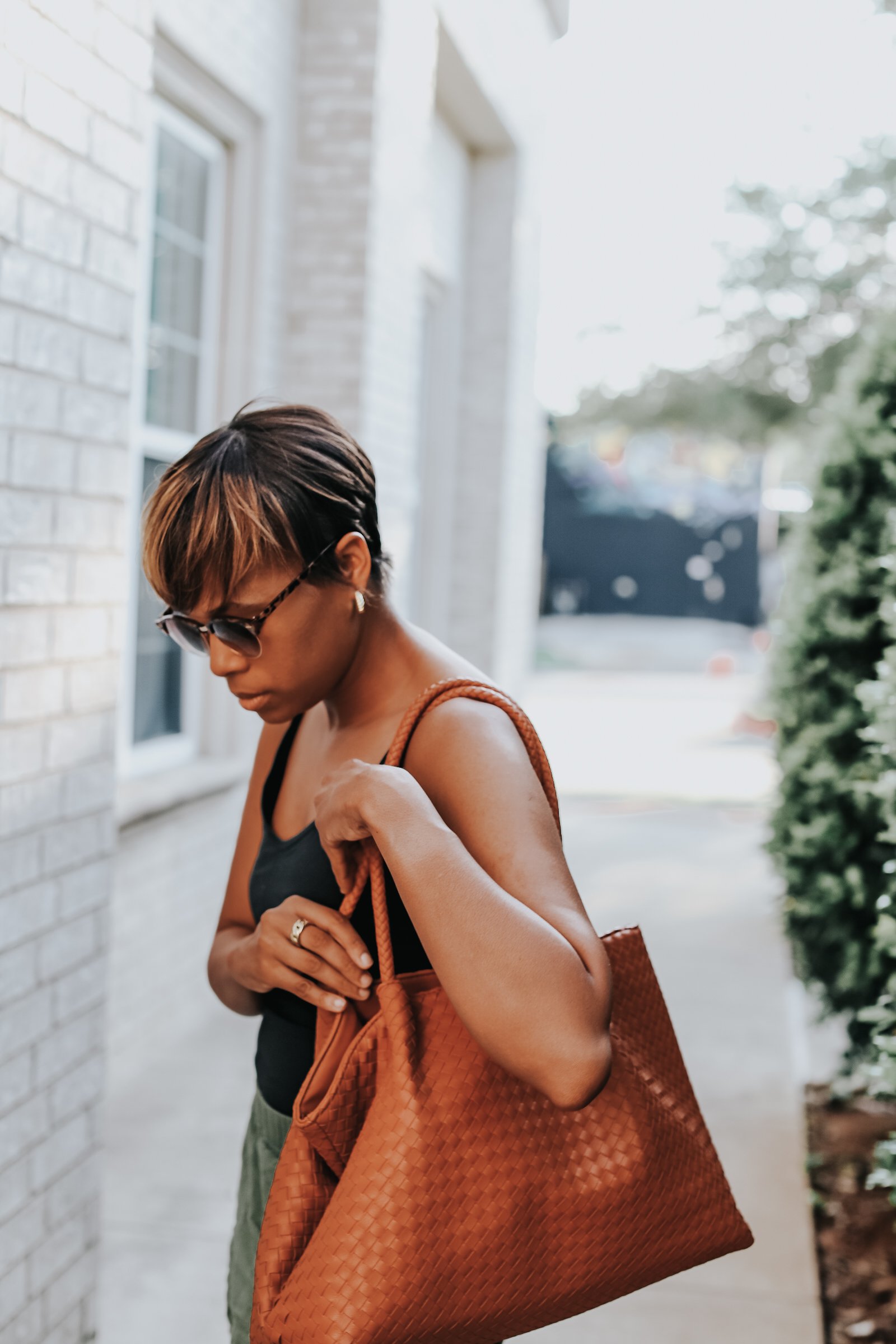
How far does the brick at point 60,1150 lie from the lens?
8.24 ft

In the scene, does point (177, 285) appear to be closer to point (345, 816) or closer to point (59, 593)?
point (59, 593)

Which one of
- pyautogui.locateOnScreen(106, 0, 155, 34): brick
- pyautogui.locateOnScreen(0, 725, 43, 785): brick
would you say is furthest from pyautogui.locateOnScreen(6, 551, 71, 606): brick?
pyautogui.locateOnScreen(106, 0, 155, 34): brick

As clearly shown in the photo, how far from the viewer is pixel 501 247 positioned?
9383mm

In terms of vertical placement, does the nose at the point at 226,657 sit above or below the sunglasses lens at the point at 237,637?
below

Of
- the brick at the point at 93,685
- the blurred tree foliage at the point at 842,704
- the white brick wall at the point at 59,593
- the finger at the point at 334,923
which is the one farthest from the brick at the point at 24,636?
the blurred tree foliage at the point at 842,704

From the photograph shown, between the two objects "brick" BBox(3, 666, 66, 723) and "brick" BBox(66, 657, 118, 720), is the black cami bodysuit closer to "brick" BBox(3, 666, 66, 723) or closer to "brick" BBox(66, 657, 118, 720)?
"brick" BBox(3, 666, 66, 723)

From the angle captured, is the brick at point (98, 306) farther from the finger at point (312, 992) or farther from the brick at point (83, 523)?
the finger at point (312, 992)

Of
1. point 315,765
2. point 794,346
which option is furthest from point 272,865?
point 794,346

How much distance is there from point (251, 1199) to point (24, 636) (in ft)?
3.71

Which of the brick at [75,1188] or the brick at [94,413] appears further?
the brick at [75,1188]

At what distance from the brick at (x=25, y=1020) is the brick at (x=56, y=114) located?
156 centimetres

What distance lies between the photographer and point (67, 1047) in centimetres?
260

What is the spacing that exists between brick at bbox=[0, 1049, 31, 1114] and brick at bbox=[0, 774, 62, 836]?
43cm

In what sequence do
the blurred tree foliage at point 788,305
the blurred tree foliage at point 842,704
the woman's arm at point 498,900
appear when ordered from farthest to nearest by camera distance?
the blurred tree foliage at point 788,305
the blurred tree foliage at point 842,704
the woman's arm at point 498,900
